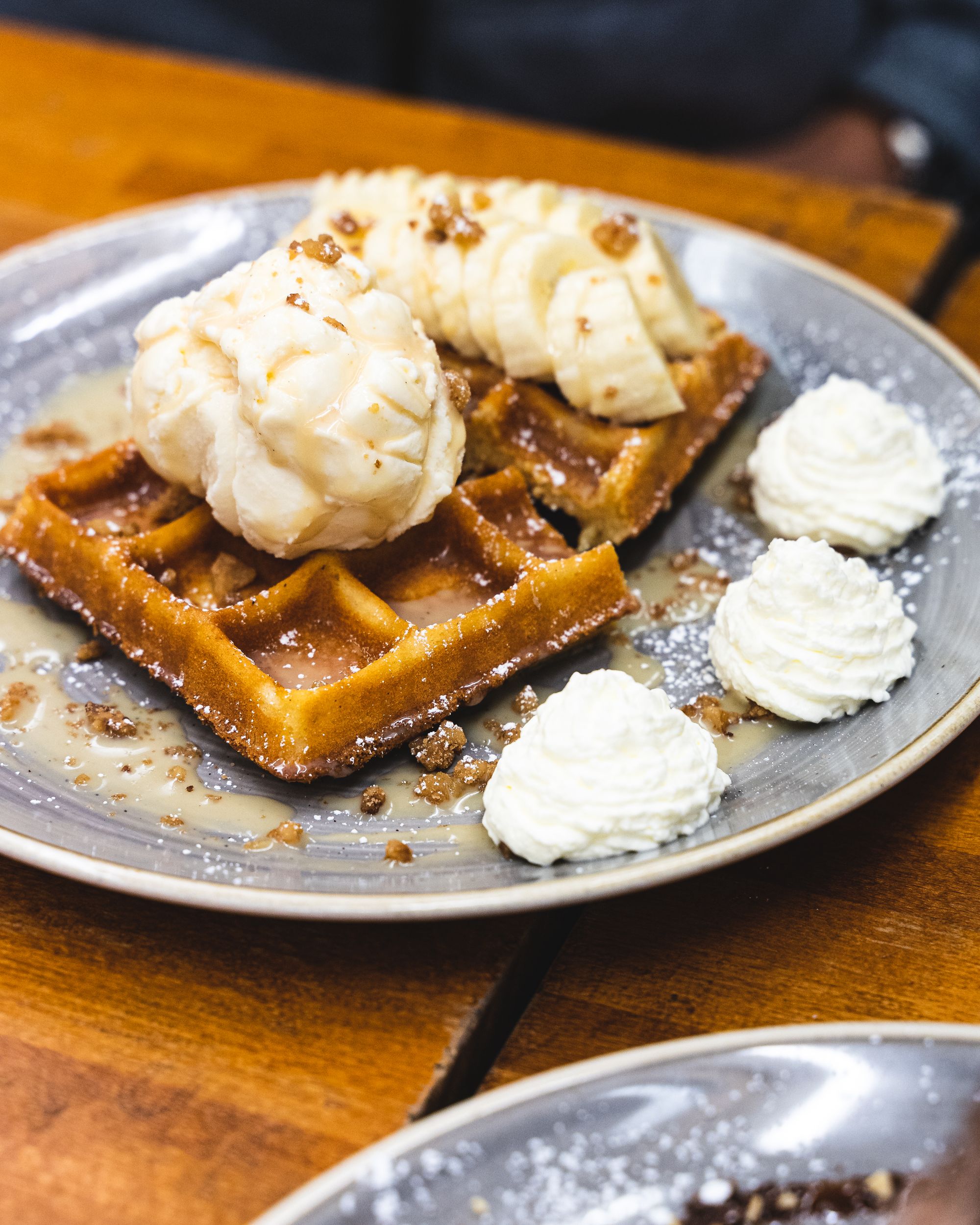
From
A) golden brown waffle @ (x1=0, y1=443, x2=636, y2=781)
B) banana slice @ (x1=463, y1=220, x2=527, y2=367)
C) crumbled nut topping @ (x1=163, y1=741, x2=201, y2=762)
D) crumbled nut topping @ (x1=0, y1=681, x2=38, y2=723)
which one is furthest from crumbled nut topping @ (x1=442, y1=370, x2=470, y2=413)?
crumbled nut topping @ (x1=0, y1=681, x2=38, y2=723)

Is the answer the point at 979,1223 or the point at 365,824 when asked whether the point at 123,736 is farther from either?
the point at 979,1223

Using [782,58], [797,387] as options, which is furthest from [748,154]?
[797,387]

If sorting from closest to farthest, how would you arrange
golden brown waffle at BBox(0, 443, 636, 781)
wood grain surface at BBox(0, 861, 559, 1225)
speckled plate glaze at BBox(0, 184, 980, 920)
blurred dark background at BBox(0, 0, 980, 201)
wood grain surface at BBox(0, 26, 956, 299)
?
1. wood grain surface at BBox(0, 861, 559, 1225)
2. speckled plate glaze at BBox(0, 184, 980, 920)
3. golden brown waffle at BBox(0, 443, 636, 781)
4. wood grain surface at BBox(0, 26, 956, 299)
5. blurred dark background at BBox(0, 0, 980, 201)

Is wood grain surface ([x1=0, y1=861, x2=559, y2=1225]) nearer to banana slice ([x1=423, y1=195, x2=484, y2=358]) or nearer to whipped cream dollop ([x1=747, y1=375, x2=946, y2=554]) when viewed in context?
whipped cream dollop ([x1=747, y1=375, x2=946, y2=554])

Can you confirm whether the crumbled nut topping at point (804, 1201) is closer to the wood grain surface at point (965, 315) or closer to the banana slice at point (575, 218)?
the banana slice at point (575, 218)

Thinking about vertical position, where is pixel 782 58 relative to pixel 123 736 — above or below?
above

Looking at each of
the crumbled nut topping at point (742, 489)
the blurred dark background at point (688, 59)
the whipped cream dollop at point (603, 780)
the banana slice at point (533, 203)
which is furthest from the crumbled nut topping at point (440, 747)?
the blurred dark background at point (688, 59)
